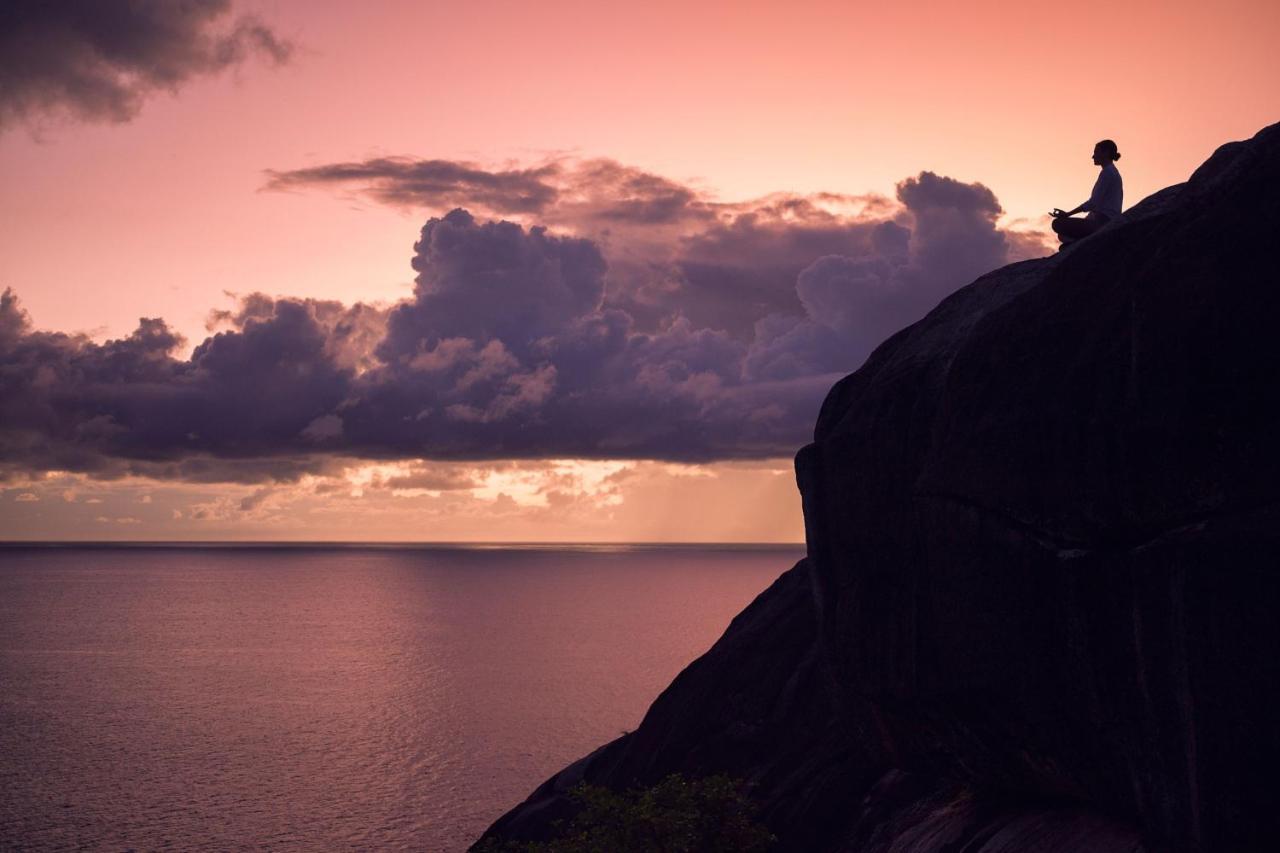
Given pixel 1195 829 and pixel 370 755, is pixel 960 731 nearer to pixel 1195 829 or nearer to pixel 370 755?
pixel 1195 829

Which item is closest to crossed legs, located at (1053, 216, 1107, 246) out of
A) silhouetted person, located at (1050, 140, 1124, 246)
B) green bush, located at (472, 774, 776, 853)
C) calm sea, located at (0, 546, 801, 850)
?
silhouetted person, located at (1050, 140, 1124, 246)

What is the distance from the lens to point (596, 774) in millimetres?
47906

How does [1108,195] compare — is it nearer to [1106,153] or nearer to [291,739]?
[1106,153]

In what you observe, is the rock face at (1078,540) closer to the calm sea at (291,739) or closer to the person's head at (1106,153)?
the person's head at (1106,153)

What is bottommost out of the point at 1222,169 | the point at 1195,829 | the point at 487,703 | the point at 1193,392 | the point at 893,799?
the point at 487,703

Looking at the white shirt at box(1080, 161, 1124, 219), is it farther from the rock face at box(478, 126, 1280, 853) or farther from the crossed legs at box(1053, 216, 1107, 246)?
the rock face at box(478, 126, 1280, 853)

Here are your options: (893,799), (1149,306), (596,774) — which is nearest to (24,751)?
(596,774)

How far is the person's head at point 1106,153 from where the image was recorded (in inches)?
938

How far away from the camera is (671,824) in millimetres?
31094

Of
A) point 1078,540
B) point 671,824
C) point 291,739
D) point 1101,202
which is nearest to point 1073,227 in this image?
point 1101,202

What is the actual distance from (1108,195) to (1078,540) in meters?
10.2

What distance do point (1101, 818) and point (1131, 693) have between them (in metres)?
4.20

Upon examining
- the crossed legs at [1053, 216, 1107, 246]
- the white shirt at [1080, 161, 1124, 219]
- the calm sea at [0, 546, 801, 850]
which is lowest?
the calm sea at [0, 546, 801, 850]

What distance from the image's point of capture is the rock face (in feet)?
47.8
